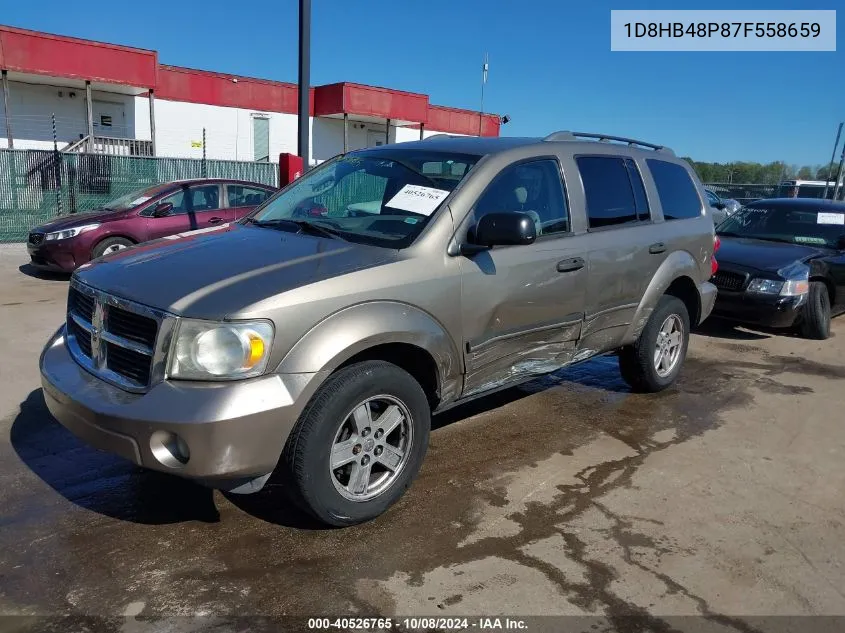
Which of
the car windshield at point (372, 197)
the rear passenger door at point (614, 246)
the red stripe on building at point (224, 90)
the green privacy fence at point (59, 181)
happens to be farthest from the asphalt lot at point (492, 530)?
the red stripe on building at point (224, 90)

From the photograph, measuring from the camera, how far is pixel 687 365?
6.64 metres

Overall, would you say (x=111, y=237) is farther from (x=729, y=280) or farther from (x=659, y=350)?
(x=729, y=280)

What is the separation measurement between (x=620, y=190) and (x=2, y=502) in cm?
425

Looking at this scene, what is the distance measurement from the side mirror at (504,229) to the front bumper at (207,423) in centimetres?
124

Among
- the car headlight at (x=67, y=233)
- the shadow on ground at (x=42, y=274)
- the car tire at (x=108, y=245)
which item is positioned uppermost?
the car headlight at (x=67, y=233)

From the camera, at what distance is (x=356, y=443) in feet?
10.6

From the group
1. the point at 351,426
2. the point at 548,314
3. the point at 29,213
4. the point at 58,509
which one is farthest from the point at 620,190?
the point at 29,213

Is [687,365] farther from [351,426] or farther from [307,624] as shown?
[307,624]

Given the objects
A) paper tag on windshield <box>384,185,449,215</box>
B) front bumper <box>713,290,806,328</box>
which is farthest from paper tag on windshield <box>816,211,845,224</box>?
paper tag on windshield <box>384,185,449,215</box>

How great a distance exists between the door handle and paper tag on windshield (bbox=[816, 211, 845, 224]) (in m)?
5.84

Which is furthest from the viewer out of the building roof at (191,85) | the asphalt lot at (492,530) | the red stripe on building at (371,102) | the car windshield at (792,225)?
the red stripe on building at (371,102)

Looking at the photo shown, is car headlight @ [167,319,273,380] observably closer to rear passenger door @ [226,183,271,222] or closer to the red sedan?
the red sedan

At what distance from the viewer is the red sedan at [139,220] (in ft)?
32.2

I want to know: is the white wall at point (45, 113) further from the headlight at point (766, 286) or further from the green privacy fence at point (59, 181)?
the headlight at point (766, 286)
